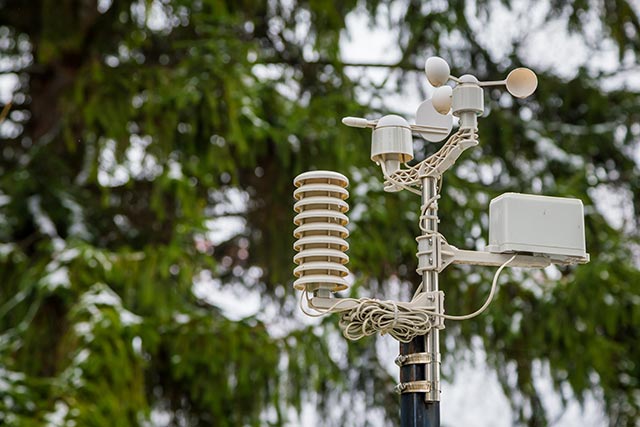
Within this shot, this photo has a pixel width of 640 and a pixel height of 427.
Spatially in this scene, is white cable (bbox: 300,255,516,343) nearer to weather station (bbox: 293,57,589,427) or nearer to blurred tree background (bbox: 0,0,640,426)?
weather station (bbox: 293,57,589,427)

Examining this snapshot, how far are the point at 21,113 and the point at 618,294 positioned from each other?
401 centimetres

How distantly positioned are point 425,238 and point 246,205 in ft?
15.6

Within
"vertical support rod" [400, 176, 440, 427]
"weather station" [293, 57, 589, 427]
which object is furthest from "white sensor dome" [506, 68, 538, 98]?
"vertical support rod" [400, 176, 440, 427]

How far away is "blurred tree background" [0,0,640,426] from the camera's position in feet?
21.3

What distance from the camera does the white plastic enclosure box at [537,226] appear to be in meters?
3.66

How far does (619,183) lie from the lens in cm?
933

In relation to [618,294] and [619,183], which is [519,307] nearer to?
[618,294]

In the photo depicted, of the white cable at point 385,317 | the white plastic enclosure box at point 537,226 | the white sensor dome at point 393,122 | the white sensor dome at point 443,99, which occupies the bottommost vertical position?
the white cable at point 385,317

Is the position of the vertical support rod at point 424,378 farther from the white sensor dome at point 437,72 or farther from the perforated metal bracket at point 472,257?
the white sensor dome at point 437,72

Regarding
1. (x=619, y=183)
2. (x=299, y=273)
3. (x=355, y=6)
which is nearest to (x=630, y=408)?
(x=619, y=183)

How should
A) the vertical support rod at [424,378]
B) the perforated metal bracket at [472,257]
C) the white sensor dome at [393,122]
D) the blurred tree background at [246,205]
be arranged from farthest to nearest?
the blurred tree background at [246,205] < the white sensor dome at [393,122] < the perforated metal bracket at [472,257] < the vertical support rod at [424,378]

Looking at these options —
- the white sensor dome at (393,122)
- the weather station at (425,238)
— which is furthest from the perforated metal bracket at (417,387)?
the white sensor dome at (393,122)

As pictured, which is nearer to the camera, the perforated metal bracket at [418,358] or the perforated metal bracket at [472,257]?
the perforated metal bracket at [418,358]

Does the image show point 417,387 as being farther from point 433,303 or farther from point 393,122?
point 393,122
